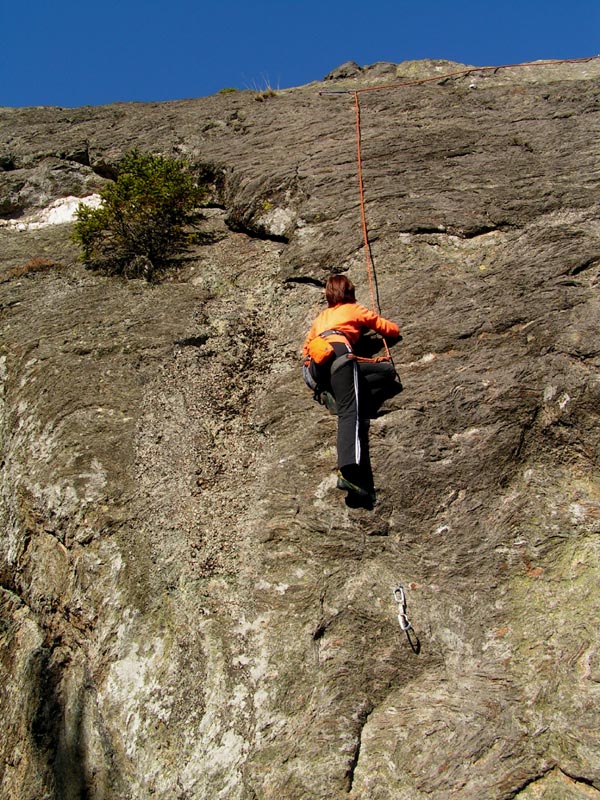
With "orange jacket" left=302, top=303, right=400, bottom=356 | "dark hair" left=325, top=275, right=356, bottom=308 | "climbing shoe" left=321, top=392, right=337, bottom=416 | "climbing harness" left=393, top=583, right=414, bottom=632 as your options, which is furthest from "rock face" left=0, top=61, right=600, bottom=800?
"dark hair" left=325, top=275, right=356, bottom=308

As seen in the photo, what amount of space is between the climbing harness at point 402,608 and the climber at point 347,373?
0.91 meters

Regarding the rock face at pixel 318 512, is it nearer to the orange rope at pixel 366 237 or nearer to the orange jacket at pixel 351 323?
the orange rope at pixel 366 237

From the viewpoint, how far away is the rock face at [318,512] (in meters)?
4.97

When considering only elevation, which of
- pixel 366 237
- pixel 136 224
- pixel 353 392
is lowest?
pixel 353 392

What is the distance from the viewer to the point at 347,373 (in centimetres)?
613

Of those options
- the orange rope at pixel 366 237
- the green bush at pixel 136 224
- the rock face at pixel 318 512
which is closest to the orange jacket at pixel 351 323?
the orange rope at pixel 366 237

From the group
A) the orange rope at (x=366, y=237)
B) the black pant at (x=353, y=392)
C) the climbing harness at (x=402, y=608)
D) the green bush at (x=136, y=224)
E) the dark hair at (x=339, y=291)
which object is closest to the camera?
the climbing harness at (x=402, y=608)

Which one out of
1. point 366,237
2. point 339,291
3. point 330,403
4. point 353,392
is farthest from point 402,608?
point 366,237

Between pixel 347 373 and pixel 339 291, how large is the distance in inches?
41.7

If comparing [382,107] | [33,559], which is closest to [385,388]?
[33,559]

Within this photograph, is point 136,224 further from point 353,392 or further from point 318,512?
point 318,512

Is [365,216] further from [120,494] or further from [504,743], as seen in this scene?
[504,743]

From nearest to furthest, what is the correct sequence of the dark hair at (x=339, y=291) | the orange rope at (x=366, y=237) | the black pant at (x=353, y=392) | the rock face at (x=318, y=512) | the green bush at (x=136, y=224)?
the rock face at (x=318, y=512) < the black pant at (x=353, y=392) < the dark hair at (x=339, y=291) < the orange rope at (x=366, y=237) < the green bush at (x=136, y=224)

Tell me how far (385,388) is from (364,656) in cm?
266
